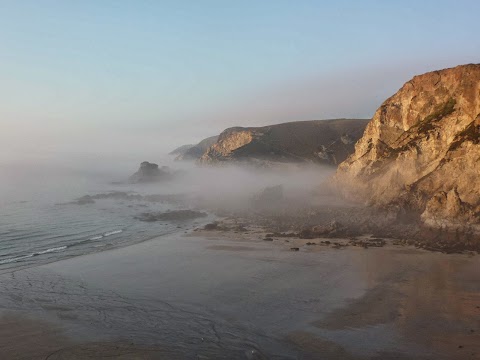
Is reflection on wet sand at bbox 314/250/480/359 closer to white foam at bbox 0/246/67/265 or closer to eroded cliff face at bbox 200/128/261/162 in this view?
white foam at bbox 0/246/67/265

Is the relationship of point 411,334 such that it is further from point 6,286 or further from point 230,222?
point 230,222

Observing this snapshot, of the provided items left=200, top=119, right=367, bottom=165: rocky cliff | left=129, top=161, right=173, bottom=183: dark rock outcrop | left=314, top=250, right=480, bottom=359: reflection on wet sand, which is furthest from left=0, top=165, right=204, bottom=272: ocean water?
left=129, top=161, right=173, bottom=183: dark rock outcrop

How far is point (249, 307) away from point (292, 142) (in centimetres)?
10218

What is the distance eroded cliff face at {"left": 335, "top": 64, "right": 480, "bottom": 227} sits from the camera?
35938mm

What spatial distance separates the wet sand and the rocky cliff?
76414 mm

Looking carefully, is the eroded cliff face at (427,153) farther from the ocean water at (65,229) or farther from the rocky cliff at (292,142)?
the rocky cliff at (292,142)

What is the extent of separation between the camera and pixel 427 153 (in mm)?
44750

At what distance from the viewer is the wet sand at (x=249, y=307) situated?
16.7 meters

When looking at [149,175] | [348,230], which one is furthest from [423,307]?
[149,175]

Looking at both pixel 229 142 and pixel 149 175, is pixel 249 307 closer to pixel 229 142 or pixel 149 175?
pixel 229 142

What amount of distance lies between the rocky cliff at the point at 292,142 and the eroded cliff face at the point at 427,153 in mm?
45176

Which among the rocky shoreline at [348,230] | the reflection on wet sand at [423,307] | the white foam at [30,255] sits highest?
the white foam at [30,255]

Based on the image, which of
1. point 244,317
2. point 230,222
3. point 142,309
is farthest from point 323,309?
point 230,222

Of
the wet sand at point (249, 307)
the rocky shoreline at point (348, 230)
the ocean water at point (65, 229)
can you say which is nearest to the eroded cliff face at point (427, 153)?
the rocky shoreline at point (348, 230)
